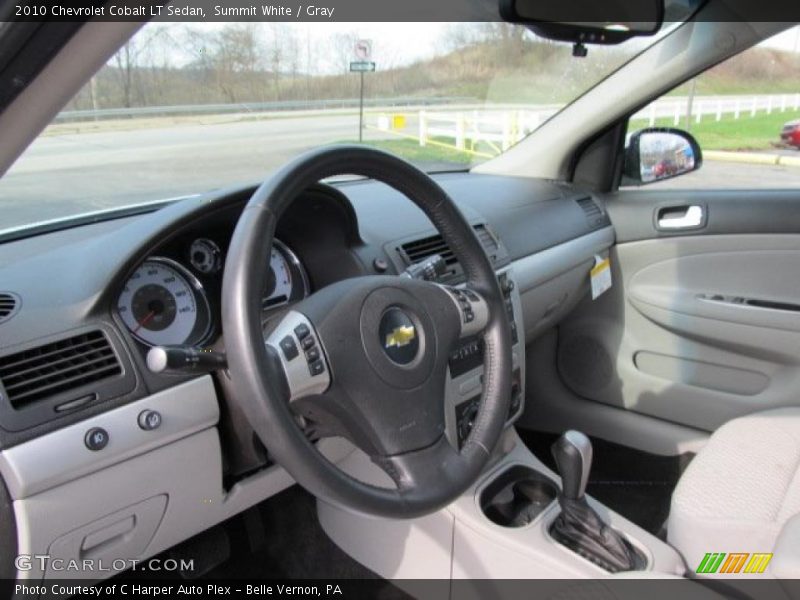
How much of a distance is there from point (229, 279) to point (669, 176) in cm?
222

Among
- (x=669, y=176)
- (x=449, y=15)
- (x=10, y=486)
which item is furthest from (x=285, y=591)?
(x=669, y=176)

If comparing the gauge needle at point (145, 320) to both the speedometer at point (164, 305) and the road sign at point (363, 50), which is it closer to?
the speedometer at point (164, 305)

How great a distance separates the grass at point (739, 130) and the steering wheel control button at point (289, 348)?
6.56ft

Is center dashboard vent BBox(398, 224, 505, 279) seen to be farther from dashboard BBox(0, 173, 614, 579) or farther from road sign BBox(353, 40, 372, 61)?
road sign BBox(353, 40, 372, 61)

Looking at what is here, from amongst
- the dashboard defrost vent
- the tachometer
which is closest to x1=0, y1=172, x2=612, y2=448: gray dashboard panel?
the tachometer

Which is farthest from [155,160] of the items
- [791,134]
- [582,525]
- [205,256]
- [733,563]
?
[791,134]

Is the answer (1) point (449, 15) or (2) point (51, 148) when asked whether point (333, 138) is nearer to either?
(1) point (449, 15)

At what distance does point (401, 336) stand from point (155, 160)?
907mm

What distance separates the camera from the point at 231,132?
1.92m

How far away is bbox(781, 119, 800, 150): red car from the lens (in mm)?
2602

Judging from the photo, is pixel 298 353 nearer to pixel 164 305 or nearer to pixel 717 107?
pixel 164 305

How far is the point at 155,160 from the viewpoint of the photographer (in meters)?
1.88

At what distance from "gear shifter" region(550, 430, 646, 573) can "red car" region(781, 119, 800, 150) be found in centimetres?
151

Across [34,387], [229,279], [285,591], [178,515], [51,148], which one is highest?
[51,148]
